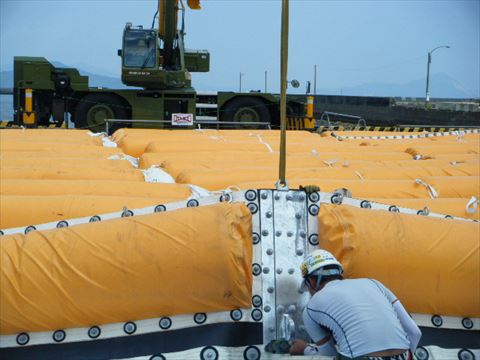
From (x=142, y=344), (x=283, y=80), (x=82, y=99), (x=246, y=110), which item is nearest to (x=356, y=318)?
(x=142, y=344)

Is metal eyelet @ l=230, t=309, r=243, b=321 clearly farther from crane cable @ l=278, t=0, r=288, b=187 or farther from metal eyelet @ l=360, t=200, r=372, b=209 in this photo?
metal eyelet @ l=360, t=200, r=372, b=209

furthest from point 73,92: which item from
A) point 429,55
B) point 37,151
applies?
point 429,55

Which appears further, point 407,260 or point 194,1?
point 194,1

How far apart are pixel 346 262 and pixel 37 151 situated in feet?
16.1

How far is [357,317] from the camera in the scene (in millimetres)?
2506

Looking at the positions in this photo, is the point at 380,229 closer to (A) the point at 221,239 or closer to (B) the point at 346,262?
(B) the point at 346,262

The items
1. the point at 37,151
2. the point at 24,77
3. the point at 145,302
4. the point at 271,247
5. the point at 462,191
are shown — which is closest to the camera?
the point at 145,302

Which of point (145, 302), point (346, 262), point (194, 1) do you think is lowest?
point (145, 302)

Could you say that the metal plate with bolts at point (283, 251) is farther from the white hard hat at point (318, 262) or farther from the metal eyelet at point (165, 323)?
the metal eyelet at point (165, 323)

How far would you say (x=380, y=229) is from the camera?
3000 millimetres

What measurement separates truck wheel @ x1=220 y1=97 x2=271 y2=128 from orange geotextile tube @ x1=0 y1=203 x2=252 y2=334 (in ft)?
48.0

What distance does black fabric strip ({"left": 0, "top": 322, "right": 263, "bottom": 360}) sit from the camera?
2.81 m

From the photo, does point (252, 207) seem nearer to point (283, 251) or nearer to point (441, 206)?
point (283, 251)

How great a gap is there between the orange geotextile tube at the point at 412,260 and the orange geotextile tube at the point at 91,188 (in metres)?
1.84
